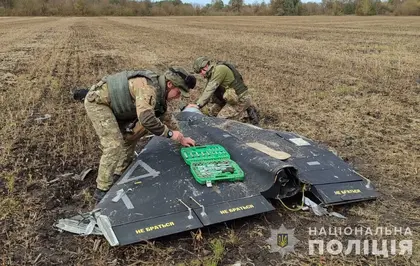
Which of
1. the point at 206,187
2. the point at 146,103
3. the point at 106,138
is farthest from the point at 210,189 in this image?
the point at 106,138

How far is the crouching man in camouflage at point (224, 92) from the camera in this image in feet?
21.7

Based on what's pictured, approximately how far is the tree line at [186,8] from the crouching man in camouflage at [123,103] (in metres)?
62.2

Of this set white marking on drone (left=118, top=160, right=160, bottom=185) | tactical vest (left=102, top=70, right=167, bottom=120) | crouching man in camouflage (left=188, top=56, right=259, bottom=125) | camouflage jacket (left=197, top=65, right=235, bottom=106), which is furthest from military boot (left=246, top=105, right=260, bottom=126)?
white marking on drone (left=118, top=160, right=160, bottom=185)

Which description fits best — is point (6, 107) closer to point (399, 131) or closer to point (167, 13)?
point (399, 131)

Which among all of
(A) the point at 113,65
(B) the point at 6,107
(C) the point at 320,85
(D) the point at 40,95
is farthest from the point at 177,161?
(A) the point at 113,65

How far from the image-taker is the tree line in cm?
6550

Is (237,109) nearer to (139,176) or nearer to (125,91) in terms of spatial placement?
(125,91)

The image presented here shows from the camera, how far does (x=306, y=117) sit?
24.5 feet

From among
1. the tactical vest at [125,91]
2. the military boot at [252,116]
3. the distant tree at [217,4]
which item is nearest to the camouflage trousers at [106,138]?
the tactical vest at [125,91]

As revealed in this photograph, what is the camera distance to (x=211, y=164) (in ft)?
14.3

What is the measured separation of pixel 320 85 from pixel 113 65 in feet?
21.2

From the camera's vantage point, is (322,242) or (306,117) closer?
(322,242)

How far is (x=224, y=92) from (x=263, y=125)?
2.88 ft

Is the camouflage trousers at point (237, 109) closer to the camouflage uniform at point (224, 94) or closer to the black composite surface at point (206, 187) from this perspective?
the camouflage uniform at point (224, 94)
